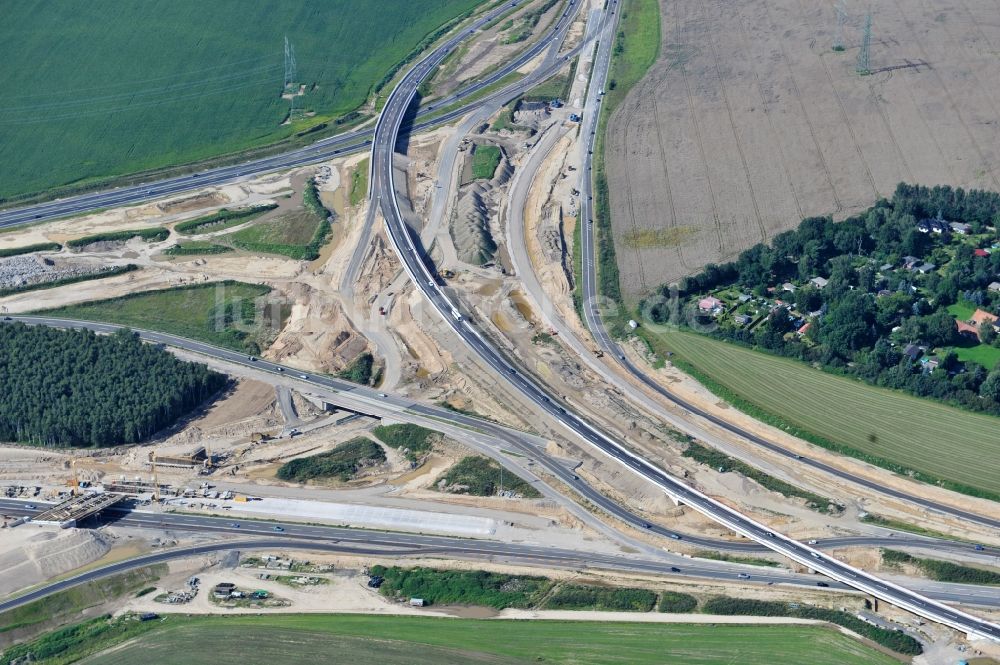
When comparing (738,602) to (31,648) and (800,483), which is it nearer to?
(800,483)

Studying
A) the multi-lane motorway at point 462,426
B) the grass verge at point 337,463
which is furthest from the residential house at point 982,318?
the grass verge at point 337,463

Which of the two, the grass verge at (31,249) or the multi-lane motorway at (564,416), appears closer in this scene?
the multi-lane motorway at (564,416)

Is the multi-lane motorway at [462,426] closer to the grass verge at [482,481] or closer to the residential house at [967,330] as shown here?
the grass verge at [482,481]

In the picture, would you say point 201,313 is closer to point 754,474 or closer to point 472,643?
point 472,643

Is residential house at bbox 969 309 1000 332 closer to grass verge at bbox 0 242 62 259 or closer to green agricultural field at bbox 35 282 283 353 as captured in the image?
green agricultural field at bbox 35 282 283 353

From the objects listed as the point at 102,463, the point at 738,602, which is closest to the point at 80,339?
the point at 102,463

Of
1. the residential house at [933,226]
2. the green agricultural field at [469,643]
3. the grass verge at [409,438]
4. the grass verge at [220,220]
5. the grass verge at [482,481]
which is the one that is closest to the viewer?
the green agricultural field at [469,643]
